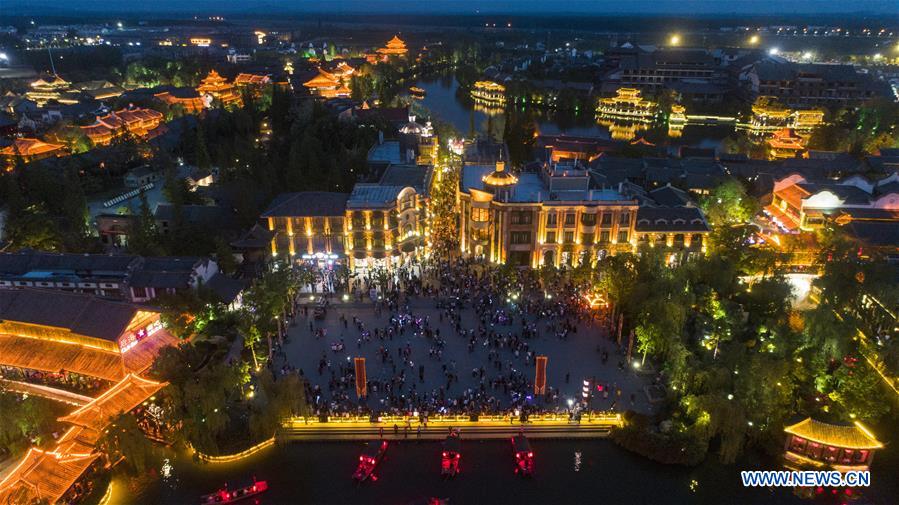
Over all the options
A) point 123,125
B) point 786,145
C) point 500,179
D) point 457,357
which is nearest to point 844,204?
point 500,179

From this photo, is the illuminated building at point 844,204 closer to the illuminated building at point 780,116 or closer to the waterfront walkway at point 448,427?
the waterfront walkway at point 448,427

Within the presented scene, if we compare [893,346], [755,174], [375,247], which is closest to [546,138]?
[755,174]

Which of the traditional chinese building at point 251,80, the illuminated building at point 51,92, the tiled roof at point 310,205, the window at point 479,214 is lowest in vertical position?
the window at point 479,214

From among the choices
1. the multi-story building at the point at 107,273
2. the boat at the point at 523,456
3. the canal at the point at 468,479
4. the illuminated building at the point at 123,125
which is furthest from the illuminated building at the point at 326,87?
the boat at the point at 523,456

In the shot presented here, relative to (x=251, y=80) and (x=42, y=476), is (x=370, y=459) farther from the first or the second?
(x=251, y=80)

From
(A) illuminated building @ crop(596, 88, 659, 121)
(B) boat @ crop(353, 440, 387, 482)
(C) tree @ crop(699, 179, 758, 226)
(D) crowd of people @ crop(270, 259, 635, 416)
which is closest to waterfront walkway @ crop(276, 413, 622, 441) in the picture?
(D) crowd of people @ crop(270, 259, 635, 416)

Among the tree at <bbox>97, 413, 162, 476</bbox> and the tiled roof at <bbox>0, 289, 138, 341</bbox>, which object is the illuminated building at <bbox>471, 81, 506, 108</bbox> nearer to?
the tiled roof at <bbox>0, 289, 138, 341</bbox>

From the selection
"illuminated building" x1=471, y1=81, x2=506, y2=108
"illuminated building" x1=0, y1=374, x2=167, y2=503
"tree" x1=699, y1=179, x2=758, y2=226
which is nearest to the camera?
"illuminated building" x1=0, y1=374, x2=167, y2=503
